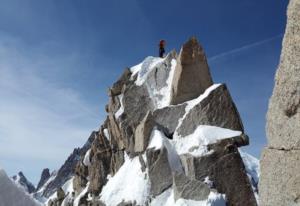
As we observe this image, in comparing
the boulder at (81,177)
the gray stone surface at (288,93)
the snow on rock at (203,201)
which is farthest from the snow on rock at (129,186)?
the gray stone surface at (288,93)

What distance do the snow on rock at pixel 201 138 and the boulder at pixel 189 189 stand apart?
2.14 meters

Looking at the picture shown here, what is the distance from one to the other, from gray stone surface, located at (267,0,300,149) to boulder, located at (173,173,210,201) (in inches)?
775

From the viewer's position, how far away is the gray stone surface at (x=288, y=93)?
780 centimetres

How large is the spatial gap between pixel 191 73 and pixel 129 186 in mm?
11357

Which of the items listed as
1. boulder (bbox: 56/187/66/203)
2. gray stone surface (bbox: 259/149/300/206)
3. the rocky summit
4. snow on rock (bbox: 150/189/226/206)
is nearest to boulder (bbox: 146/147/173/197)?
the rocky summit

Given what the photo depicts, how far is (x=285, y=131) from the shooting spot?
8062 millimetres

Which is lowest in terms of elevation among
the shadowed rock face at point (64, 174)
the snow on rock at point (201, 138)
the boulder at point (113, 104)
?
the snow on rock at point (201, 138)

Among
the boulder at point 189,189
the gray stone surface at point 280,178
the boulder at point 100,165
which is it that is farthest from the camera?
the boulder at point 100,165

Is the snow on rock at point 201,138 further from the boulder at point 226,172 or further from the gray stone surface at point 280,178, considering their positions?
the gray stone surface at point 280,178

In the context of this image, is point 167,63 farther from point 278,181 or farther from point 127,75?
point 278,181

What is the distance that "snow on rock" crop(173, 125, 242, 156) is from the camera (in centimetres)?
2944

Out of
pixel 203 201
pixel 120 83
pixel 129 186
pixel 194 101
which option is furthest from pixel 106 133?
pixel 203 201

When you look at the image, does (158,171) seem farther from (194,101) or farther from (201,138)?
(194,101)

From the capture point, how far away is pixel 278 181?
7918 millimetres
